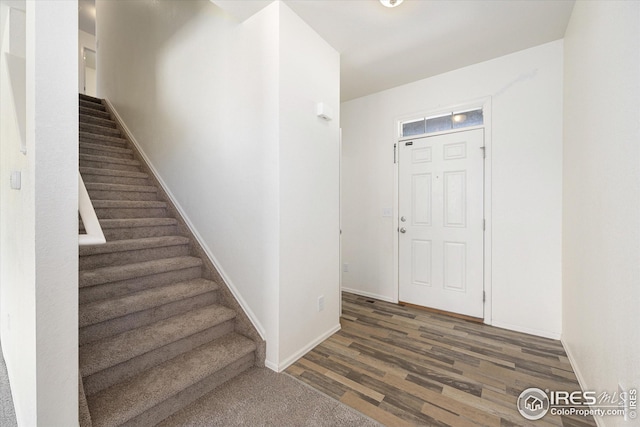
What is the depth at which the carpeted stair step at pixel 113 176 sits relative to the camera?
277 centimetres

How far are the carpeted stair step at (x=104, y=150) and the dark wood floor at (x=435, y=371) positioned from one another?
3.34 metres

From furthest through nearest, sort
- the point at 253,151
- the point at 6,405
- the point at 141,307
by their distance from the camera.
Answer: the point at 253,151 < the point at 141,307 < the point at 6,405

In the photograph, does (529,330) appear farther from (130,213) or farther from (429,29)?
(130,213)

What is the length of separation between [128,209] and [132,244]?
619 millimetres

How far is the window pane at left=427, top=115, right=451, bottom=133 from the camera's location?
299 cm

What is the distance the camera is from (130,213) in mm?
2668

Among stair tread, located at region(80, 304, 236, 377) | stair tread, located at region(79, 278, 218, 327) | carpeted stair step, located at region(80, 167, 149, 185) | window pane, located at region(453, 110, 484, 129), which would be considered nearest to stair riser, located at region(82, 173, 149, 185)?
carpeted stair step, located at region(80, 167, 149, 185)

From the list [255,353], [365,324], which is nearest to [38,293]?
[255,353]

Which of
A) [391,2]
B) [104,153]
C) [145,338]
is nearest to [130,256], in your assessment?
[145,338]

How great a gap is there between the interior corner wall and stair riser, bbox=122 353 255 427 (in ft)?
0.94

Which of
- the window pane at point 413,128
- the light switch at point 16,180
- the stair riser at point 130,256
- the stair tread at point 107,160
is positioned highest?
the window pane at point 413,128

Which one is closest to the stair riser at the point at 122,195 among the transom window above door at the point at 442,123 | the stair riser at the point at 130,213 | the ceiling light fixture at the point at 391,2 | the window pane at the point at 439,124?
the stair riser at the point at 130,213

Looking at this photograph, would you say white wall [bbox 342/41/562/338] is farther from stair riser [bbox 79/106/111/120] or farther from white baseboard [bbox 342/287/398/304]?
stair riser [bbox 79/106/111/120]

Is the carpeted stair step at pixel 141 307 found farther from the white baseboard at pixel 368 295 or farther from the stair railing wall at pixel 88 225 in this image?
the white baseboard at pixel 368 295
